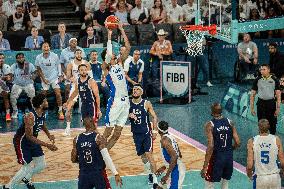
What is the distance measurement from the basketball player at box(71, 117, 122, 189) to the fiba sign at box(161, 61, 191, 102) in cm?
1043

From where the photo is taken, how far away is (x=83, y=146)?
11.3 m

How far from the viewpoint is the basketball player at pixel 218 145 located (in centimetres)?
1209

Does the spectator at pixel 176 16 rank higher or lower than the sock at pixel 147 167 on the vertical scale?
higher

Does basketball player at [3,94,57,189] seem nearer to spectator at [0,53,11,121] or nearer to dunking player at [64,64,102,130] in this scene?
dunking player at [64,64,102,130]

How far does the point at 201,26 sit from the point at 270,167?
890 centimetres

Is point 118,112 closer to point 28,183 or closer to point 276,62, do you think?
point 28,183

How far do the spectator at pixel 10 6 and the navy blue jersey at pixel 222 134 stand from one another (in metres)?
13.1

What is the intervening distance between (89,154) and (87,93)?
520cm

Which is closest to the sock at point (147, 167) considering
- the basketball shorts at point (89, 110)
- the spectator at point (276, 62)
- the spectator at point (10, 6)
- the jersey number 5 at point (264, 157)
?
the basketball shorts at point (89, 110)

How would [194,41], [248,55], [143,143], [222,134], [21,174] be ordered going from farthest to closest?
[248,55], [194,41], [143,143], [21,174], [222,134]

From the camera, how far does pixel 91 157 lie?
11.3 meters

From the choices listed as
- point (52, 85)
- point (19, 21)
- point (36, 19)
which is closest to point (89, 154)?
point (52, 85)

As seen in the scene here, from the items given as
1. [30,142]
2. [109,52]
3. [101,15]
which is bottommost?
[30,142]

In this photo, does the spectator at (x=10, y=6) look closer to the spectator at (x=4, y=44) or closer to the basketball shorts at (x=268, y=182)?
the spectator at (x=4, y=44)
